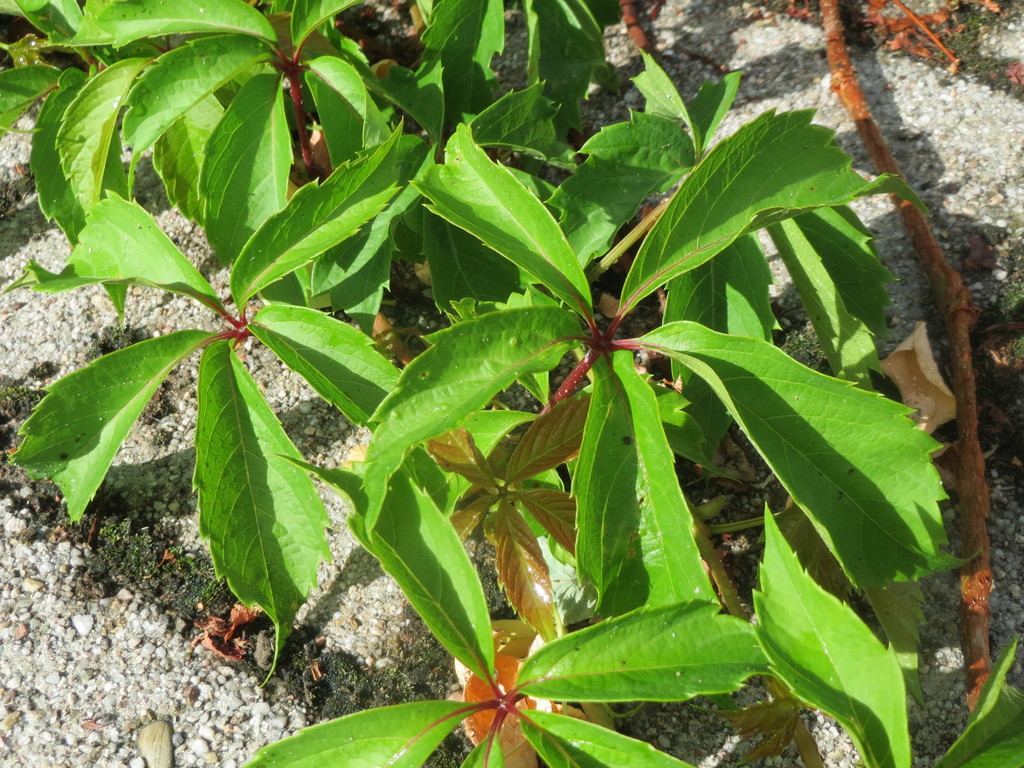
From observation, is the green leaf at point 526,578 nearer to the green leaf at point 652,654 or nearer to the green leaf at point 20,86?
the green leaf at point 652,654

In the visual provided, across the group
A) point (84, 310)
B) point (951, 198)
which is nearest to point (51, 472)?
point (84, 310)

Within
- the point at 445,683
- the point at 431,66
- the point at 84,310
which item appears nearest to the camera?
the point at 445,683

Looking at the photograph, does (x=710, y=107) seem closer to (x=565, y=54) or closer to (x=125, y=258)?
(x=565, y=54)

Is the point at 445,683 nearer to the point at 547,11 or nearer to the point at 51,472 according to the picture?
the point at 51,472

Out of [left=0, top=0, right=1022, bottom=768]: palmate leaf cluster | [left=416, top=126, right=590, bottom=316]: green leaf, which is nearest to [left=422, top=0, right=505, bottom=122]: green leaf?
[left=0, top=0, right=1022, bottom=768]: palmate leaf cluster

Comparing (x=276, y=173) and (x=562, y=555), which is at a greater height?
(x=276, y=173)

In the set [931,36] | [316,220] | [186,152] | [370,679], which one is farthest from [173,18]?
[931,36]
